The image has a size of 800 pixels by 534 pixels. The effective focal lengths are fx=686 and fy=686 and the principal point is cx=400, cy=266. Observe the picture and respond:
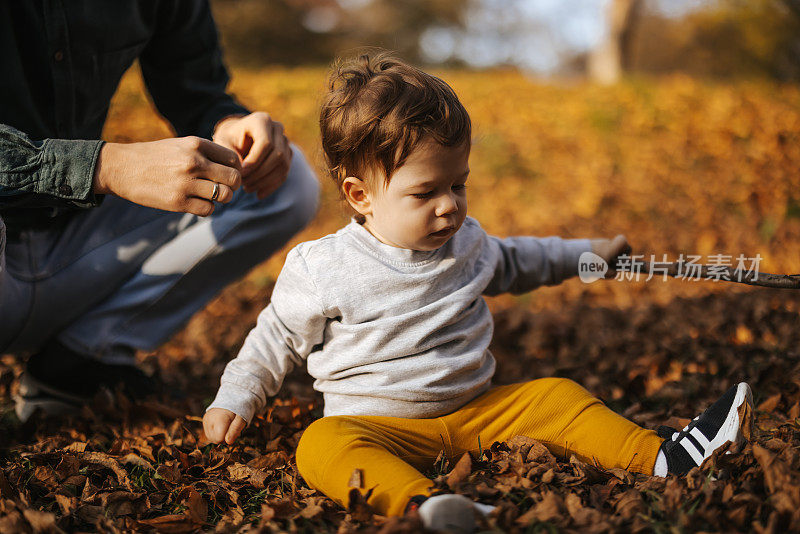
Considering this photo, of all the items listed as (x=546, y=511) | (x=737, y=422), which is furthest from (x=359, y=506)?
(x=737, y=422)

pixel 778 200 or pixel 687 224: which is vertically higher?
pixel 778 200

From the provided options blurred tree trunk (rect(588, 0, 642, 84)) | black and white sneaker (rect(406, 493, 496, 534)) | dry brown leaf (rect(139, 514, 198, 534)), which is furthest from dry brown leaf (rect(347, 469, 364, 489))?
blurred tree trunk (rect(588, 0, 642, 84))

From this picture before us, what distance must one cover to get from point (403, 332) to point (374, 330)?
0.08 metres

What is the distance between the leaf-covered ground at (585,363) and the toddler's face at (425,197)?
0.25 meters

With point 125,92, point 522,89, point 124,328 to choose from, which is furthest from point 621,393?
point 125,92

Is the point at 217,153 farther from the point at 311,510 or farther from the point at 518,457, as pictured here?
the point at 518,457

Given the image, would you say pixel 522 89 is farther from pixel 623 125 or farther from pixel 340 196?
pixel 340 196

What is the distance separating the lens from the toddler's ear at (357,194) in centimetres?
195

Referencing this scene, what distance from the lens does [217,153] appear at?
198cm

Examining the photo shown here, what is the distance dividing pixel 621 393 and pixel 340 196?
132 centimetres

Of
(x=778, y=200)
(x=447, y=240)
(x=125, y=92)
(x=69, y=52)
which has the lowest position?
(x=125, y=92)

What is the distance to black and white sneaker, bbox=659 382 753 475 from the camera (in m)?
1.74

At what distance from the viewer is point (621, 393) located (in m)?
2.56

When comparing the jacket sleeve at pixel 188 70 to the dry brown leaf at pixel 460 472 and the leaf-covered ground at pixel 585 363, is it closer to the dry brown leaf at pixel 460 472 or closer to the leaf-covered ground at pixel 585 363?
the leaf-covered ground at pixel 585 363
